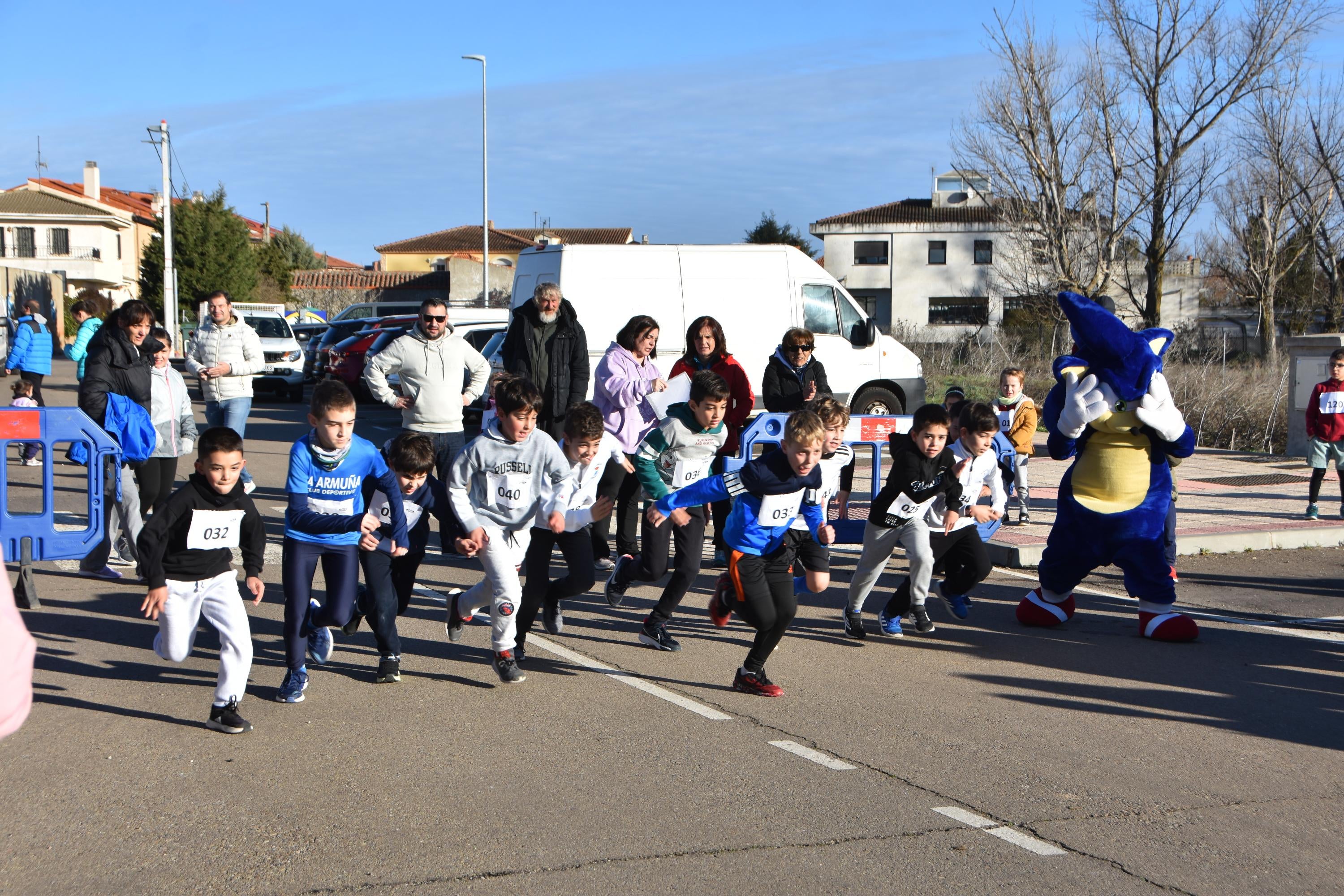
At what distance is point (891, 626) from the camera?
7449mm

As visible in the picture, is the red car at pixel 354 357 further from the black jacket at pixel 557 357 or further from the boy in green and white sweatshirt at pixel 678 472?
the boy in green and white sweatshirt at pixel 678 472

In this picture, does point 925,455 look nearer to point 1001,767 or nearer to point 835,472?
point 835,472

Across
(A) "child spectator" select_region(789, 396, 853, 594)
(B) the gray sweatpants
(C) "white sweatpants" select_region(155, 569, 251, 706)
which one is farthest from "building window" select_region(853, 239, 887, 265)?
(C) "white sweatpants" select_region(155, 569, 251, 706)

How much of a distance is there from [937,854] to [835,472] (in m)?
3.58

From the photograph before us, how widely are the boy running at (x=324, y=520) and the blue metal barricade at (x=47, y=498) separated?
104 inches

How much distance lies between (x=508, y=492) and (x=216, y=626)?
1.59 meters

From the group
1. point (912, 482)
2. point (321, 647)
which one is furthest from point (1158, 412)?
point (321, 647)

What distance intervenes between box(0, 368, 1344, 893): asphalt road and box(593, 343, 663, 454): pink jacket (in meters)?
1.94

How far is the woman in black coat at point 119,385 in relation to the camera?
823cm

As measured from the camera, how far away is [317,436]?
586 centimetres

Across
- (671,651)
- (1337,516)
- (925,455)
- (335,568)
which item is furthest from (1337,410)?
(335,568)

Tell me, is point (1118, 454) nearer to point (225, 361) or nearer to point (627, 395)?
point (627, 395)

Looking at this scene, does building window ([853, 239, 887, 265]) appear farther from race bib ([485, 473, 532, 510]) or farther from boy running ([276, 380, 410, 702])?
boy running ([276, 380, 410, 702])

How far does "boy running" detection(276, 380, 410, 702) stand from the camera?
5742mm
